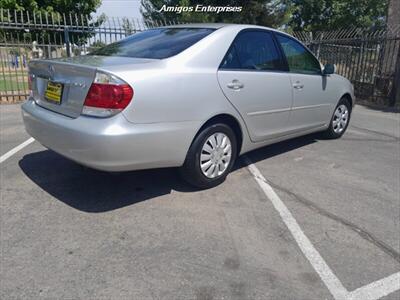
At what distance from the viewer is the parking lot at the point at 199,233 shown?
2295 mm

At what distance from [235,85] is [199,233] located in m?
1.55

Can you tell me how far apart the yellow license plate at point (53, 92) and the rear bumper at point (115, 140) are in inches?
5.0

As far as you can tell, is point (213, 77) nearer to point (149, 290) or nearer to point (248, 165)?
point (248, 165)

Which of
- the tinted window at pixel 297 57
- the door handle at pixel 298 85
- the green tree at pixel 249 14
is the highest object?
the green tree at pixel 249 14

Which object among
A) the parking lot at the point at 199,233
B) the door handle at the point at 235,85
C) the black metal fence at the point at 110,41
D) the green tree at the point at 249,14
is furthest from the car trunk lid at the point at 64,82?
the green tree at the point at 249,14

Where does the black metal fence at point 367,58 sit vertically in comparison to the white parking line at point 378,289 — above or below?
above

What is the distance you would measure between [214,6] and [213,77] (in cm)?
1549

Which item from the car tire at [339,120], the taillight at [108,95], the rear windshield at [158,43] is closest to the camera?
the taillight at [108,95]

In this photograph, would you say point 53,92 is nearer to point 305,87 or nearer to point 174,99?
point 174,99

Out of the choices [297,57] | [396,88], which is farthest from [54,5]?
[297,57]

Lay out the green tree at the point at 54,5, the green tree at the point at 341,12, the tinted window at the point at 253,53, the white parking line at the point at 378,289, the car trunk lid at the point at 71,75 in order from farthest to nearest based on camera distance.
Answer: the green tree at the point at 341,12 → the green tree at the point at 54,5 → the tinted window at the point at 253,53 → the car trunk lid at the point at 71,75 → the white parking line at the point at 378,289

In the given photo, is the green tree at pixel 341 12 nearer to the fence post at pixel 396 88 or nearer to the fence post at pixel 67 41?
the fence post at pixel 396 88

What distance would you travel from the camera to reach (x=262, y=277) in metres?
2.39

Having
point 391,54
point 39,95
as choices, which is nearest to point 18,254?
point 39,95
